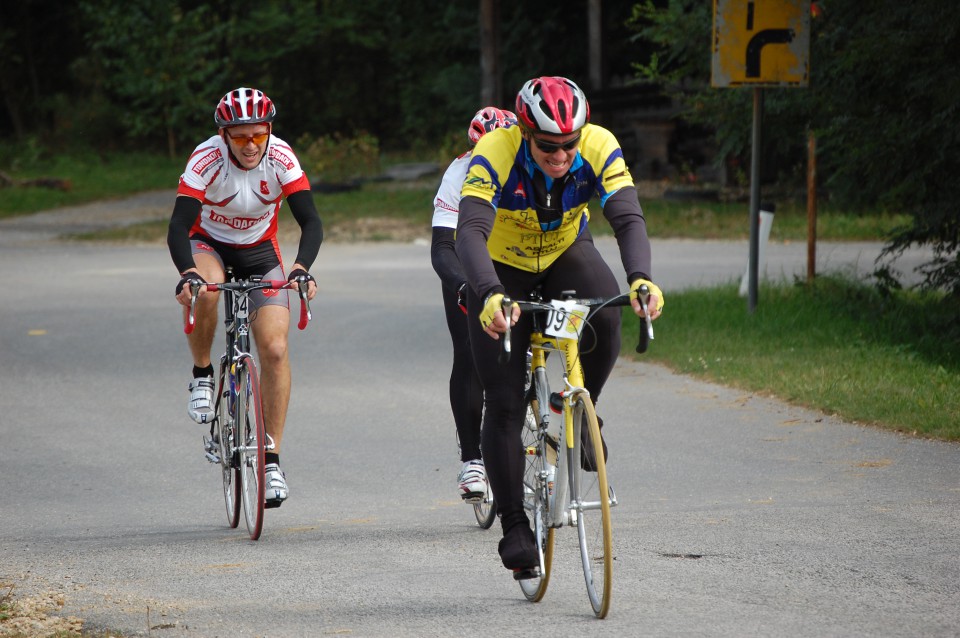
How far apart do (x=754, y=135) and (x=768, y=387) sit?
3592 mm

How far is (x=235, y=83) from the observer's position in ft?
154

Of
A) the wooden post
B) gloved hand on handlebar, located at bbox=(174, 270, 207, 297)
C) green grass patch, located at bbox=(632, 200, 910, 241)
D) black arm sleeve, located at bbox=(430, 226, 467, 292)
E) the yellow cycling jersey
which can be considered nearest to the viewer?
the yellow cycling jersey

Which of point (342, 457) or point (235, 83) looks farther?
point (235, 83)

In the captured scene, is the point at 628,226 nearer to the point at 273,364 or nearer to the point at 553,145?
the point at 553,145

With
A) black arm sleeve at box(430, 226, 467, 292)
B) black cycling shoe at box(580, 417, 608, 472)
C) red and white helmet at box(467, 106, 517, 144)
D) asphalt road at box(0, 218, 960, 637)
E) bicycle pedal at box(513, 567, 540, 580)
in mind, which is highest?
red and white helmet at box(467, 106, 517, 144)

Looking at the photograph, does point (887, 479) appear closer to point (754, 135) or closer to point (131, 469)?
point (131, 469)

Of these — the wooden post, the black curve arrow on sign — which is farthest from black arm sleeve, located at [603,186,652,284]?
the wooden post

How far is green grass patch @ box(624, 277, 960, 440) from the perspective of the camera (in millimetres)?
8828

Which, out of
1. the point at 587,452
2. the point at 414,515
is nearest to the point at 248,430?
the point at 414,515

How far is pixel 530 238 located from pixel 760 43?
757 centimetres

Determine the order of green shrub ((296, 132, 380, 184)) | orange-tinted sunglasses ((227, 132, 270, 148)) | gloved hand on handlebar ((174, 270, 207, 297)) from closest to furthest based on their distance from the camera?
gloved hand on handlebar ((174, 270, 207, 297)) < orange-tinted sunglasses ((227, 132, 270, 148)) < green shrub ((296, 132, 380, 184))

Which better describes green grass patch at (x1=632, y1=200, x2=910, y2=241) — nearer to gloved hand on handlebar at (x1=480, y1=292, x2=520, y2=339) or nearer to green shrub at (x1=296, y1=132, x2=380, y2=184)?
green shrub at (x1=296, y1=132, x2=380, y2=184)

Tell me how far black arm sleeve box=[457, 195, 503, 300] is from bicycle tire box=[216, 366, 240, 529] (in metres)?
2.18

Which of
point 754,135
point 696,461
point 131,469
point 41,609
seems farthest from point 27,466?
point 754,135
